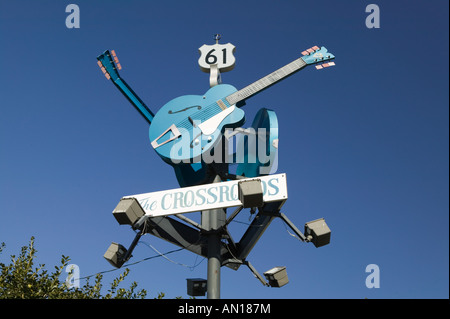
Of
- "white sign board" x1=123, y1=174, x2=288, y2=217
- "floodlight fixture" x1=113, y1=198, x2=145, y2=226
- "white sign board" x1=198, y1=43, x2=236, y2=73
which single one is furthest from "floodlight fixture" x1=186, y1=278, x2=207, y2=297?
"white sign board" x1=198, y1=43, x2=236, y2=73

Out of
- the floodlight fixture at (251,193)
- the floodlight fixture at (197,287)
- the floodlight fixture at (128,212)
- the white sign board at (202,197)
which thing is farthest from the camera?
the floodlight fixture at (197,287)

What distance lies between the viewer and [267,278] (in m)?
12.2

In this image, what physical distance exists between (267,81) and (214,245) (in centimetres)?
440

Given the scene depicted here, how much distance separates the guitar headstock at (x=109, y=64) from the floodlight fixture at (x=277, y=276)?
263 inches

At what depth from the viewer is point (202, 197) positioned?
1140 cm

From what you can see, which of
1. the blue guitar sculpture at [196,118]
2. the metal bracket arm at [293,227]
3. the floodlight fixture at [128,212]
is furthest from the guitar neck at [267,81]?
the floodlight fixture at [128,212]

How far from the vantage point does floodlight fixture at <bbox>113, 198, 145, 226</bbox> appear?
1122 cm

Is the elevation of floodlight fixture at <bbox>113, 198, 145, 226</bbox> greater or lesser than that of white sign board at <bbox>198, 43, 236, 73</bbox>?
lesser

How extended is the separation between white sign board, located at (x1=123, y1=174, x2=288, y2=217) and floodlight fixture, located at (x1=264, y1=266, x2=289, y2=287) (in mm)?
1966

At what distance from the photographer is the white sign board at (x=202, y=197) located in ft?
36.4

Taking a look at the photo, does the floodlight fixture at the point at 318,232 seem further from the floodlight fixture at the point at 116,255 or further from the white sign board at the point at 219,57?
the white sign board at the point at 219,57

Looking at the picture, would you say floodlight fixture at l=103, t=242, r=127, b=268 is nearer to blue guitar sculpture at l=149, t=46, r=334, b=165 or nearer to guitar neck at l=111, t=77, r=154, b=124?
blue guitar sculpture at l=149, t=46, r=334, b=165
